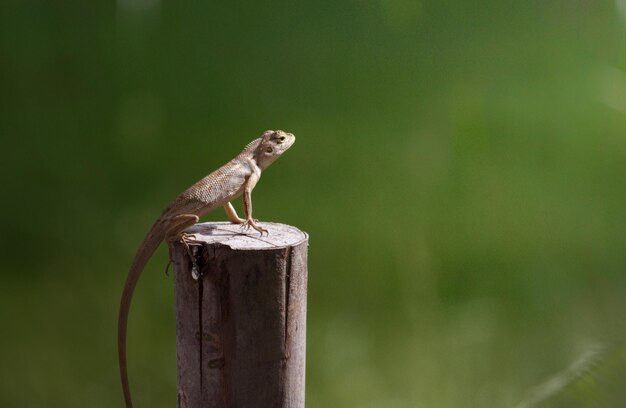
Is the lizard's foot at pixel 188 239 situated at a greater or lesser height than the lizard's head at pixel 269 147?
lesser

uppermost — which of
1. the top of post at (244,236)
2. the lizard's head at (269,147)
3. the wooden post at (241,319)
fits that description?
the lizard's head at (269,147)

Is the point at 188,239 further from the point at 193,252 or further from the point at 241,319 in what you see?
the point at 241,319

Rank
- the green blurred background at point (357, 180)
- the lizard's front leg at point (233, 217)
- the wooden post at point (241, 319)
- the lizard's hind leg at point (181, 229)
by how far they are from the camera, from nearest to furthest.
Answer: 1. the wooden post at point (241, 319)
2. the lizard's hind leg at point (181, 229)
3. the lizard's front leg at point (233, 217)
4. the green blurred background at point (357, 180)

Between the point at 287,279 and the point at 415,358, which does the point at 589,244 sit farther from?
the point at 287,279

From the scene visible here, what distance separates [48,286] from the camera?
3.92 m

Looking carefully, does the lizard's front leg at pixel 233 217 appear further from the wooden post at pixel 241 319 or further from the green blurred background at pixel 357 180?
the green blurred background at pixel 357 180

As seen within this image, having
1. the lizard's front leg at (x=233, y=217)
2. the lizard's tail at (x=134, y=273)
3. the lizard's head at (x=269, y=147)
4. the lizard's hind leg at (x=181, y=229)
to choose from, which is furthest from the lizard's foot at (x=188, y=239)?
the lizard's head at (x=269, y=147)

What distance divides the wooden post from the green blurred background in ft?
5.56

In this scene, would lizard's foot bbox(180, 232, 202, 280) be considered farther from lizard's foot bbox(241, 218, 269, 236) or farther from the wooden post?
lizard's foot bbox(241, 218, 269, 236)

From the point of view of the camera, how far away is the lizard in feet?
8.14

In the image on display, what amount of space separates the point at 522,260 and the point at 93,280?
250 centimetres

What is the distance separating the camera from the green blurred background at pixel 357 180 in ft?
12.7

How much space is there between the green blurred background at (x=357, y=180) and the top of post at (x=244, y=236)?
1.40m

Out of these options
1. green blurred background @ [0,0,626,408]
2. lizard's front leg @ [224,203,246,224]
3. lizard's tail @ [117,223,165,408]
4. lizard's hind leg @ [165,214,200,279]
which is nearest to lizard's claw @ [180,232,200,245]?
lizard's hind leg @ [165,214,200,279]
